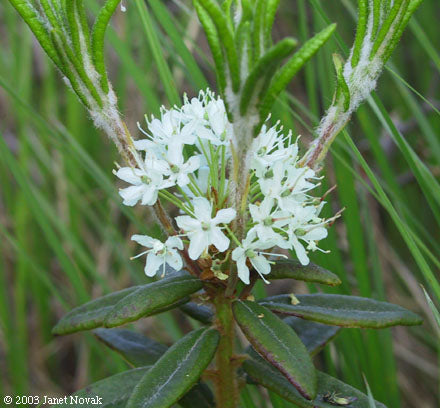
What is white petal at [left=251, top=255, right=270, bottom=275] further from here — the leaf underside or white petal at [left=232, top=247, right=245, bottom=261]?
the leaf underside

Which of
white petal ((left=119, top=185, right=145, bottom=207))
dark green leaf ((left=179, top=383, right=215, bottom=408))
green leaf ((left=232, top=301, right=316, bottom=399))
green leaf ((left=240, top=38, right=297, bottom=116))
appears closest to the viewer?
green leaf ((left=240, top=38, right=297, bottom=116))

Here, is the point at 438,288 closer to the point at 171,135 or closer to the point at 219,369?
the point at 219,369

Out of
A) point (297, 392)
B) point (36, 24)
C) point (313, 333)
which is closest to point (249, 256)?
point (297, 392)

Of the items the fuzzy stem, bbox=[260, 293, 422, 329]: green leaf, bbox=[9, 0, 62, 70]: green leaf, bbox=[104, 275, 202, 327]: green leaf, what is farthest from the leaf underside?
bbox=[9, 0, 62, 70]: green leaf

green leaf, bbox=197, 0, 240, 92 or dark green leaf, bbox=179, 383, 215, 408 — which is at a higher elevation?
green leaf, bbox=197, 0, 240, 92

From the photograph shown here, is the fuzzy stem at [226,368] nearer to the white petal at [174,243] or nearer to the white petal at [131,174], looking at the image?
the white petal at [174,243]

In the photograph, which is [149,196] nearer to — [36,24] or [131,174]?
[131,174]

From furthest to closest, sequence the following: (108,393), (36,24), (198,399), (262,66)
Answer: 1. (198,399)
2. (108,393)
3. (36,24)
4. (262,66)
